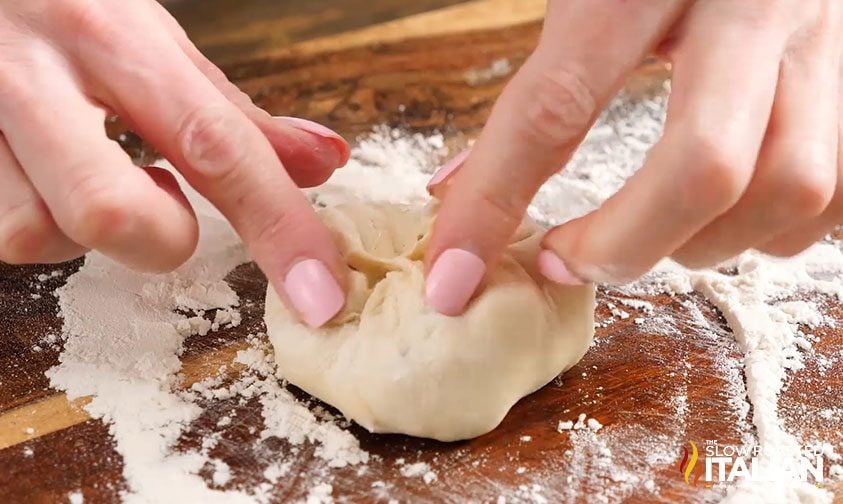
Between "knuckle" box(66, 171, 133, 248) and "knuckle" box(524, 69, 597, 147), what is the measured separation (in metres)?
0.52

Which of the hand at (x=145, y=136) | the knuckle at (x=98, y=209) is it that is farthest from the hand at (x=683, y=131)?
the knuckle at (x=98, y=209)

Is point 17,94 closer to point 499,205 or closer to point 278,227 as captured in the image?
point 278,227

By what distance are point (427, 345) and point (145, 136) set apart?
1.67ft

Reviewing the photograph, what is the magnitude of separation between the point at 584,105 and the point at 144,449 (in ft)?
2.53

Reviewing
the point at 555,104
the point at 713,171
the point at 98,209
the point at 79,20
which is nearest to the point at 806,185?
the point at 713,171

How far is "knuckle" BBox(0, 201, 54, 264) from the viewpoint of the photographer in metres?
1.16

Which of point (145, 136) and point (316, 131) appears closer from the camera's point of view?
point (145, 136)

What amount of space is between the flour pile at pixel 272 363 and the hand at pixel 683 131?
1.01ft

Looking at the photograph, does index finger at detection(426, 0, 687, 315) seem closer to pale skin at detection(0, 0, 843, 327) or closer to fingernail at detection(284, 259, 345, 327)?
pale skin at detection(0, 0, 843, 327)

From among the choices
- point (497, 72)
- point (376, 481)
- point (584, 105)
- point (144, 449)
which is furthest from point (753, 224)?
point (497, 72)

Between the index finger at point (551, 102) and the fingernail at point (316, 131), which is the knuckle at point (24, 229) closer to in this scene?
the fingernail at point (316, 131)

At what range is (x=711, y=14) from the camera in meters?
1.04

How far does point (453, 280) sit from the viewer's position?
45.6 inches

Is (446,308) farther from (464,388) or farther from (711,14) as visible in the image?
(711,14)
